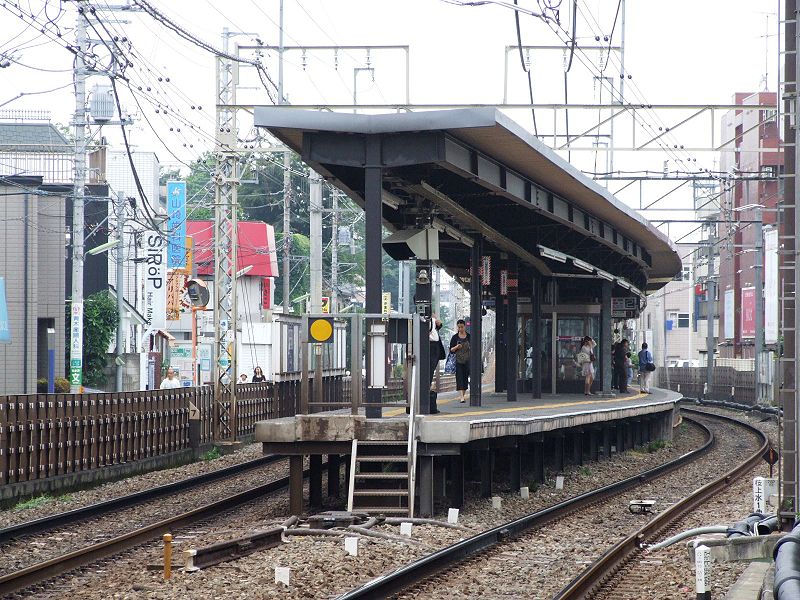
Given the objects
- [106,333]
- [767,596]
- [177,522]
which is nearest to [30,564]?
[177,522]

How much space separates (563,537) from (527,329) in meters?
16.1

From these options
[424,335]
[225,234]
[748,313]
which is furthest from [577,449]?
[748,313]

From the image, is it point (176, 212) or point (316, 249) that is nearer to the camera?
point (316, 249)

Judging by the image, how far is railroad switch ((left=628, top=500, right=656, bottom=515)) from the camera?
15906 millimetres

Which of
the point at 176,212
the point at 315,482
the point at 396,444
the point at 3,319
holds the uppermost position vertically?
the point at 176,212

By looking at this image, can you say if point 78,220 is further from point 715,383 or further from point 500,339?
point 715,383

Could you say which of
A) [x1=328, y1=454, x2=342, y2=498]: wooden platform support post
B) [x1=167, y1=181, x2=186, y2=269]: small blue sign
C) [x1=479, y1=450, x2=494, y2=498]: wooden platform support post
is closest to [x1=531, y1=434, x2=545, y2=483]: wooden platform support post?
[x1=479, y1=450, x2=494, y2=498]: wooden platform support post

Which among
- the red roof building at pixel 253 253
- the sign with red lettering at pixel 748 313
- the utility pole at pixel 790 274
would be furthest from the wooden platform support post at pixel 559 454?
the sign with red lettering at pixel 748 313

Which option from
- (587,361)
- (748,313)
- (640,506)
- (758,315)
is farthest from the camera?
(748,313)

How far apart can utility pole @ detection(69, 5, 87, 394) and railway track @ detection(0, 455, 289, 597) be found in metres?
5.94

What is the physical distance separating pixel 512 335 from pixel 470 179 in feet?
25.5

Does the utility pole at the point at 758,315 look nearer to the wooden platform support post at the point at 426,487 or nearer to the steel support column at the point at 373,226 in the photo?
the steel support column at the point at 373,226

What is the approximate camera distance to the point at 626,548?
12164mm

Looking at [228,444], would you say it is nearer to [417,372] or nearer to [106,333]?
[417,372]
